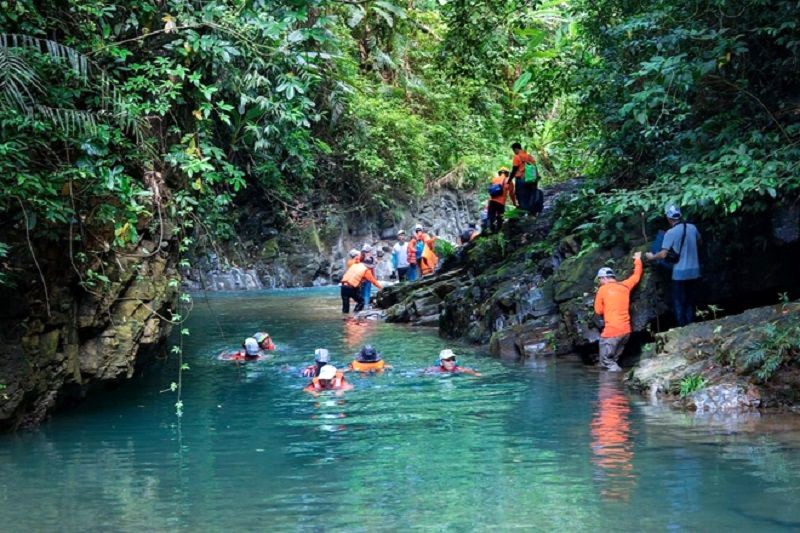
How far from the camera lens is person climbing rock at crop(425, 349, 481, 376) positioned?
1438 cm

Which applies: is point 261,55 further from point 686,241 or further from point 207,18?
point 686,241

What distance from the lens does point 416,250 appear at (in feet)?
89.6

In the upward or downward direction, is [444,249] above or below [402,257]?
above

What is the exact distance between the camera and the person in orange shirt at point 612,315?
47.9 ft

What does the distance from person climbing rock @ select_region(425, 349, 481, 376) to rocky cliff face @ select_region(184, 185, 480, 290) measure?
19.2 metres

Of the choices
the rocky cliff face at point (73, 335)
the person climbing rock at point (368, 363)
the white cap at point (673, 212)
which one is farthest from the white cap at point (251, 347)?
the white cap at point (673, 212)

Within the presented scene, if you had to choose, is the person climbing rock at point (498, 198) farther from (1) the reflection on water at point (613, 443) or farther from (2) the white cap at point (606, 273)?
(1) the reflection on water at point (613, 443)

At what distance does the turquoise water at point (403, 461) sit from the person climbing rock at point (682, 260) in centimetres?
181

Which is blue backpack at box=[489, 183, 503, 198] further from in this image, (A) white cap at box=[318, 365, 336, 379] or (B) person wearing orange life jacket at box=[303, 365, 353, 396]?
(A) white cap at box=[318, 365, 336, 379]

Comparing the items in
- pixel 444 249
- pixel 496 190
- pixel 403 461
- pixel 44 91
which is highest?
pixel 496 190

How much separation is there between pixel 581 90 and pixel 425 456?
37.5 feet

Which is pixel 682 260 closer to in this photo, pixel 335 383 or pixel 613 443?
pixel 335 383

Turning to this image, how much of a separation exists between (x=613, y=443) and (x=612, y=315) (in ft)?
17.6

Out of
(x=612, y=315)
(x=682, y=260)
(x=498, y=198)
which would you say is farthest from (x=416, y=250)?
(x=682, y=260)
